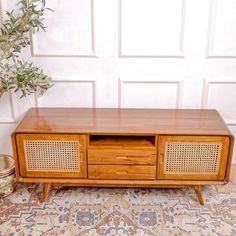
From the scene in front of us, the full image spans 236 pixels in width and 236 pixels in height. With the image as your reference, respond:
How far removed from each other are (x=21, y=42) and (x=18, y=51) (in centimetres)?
6

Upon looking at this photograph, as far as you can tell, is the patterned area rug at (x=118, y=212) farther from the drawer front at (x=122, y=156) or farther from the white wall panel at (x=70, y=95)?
the white wall panel at (x=70, y=95)

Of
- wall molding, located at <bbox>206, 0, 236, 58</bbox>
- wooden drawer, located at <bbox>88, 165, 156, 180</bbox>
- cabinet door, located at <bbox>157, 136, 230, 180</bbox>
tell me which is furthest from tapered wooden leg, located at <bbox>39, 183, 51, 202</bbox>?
wall molding, located at <bbox>206, 0, 236, 58</bbox>

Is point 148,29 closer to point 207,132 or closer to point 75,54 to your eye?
point 75,54

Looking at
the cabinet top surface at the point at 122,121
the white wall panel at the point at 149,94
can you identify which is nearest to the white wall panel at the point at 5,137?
the cabinet top surface at the point at 122,121

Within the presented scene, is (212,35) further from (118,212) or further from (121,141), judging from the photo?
(118,212)

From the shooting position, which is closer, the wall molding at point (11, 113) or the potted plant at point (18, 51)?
the potted plant at point (18, 51)

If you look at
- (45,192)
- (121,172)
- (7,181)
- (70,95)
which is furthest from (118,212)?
(70,95)

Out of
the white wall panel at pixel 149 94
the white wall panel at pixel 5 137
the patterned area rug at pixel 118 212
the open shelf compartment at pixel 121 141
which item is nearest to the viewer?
the patterned area rug at pixel 118 212

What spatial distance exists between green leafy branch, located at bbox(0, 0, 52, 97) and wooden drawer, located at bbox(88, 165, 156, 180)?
0.62 meters

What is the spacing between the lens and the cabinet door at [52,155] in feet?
6.31

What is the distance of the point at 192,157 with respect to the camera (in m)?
1.95

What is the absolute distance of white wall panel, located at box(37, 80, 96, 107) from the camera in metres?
2.26

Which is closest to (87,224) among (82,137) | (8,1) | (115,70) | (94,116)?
(82,137)

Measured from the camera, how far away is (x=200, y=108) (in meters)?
2.31
